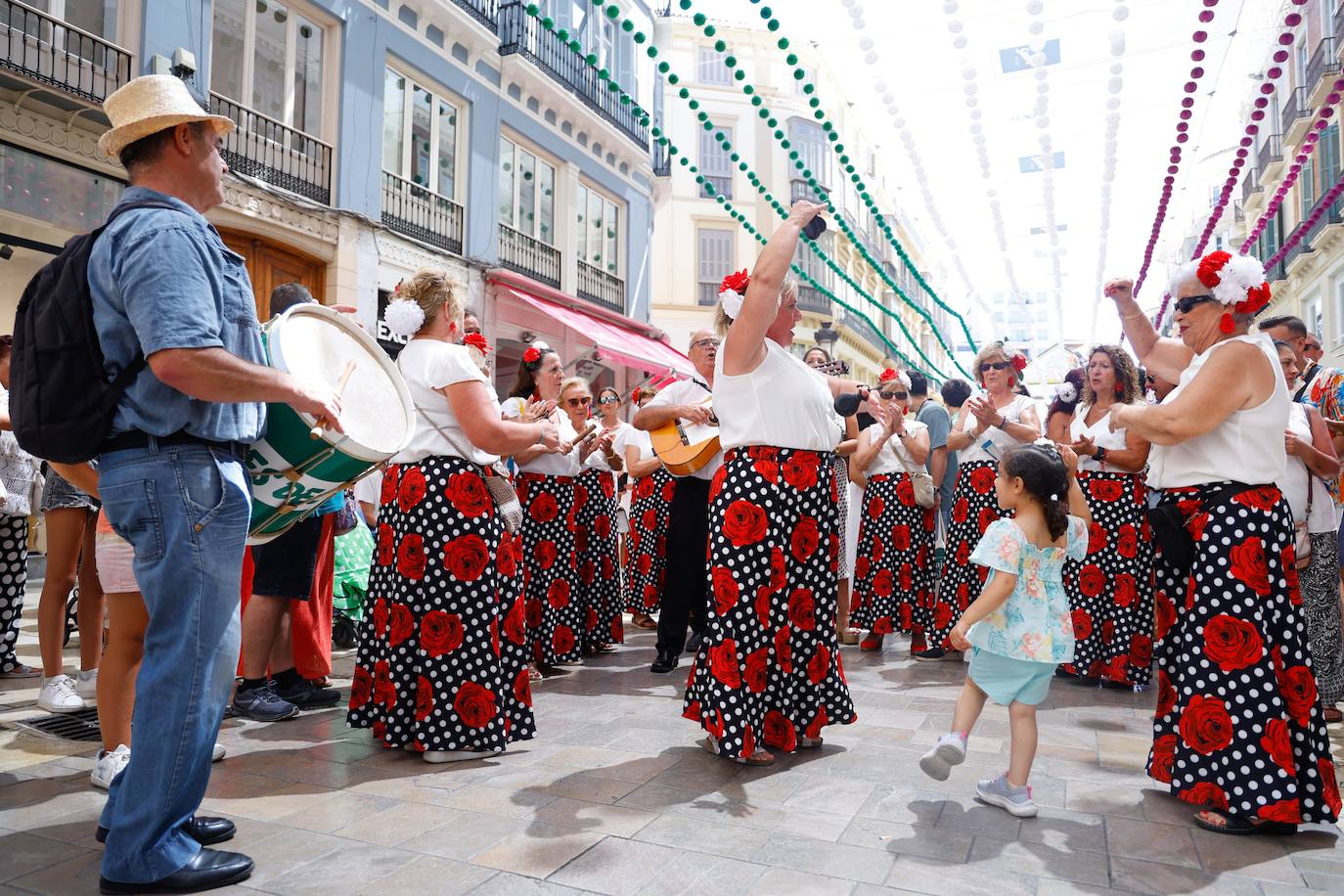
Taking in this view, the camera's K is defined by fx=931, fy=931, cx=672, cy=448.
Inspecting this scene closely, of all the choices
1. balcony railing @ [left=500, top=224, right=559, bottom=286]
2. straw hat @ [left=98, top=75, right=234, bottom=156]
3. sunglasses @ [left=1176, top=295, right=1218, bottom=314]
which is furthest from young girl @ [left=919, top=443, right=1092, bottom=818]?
balcony railing @ [left=500, top=224, right=559, bottom=286]

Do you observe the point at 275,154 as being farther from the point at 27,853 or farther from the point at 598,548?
the point at 27,853

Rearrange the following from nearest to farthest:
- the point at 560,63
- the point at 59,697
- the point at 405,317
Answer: the point at 405,317, the point at 59,697, the point at 560,63

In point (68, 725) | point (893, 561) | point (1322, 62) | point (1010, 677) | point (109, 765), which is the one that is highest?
point (1322, 62)

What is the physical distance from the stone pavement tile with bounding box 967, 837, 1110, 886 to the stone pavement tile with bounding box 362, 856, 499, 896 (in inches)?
54.4

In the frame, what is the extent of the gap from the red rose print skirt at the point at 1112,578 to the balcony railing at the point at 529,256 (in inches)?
439

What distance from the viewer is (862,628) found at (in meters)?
6.55

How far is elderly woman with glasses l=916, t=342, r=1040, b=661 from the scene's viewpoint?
5691 mm

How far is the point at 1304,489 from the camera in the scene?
4.43 m

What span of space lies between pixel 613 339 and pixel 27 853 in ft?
45.5

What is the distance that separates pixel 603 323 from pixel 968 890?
1518 cm

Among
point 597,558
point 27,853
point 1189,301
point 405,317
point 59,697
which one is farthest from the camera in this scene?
point 597,558

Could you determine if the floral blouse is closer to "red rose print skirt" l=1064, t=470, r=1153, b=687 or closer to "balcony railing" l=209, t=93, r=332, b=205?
"red rose print skirt" l=1064, t=470, r=1153, b=687

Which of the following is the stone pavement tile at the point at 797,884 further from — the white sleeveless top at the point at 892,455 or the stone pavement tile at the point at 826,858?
the white sleeveless top at the point at 892,455

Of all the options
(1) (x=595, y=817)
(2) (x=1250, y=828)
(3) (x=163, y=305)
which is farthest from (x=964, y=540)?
(3) (x=163, y=305)
